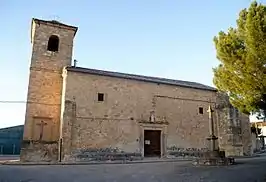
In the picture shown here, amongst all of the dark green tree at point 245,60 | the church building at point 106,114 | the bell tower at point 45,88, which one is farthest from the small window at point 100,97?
the dark green tree at point 245,60

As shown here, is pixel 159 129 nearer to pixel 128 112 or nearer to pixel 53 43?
pixel 128 112

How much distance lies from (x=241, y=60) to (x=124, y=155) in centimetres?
1114

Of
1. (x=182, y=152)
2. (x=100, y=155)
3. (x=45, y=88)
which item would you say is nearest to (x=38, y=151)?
(x=100, y=155)

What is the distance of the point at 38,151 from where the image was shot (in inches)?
637

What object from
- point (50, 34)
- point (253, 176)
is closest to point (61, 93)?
point (50, 34)

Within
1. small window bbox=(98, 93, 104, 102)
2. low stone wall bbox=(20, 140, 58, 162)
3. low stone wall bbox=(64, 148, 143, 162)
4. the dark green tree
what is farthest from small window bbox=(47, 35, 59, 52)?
the dark green tree

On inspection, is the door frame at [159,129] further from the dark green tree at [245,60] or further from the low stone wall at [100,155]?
the dark green tree at [245,60]

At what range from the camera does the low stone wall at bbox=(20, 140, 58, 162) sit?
626 inches

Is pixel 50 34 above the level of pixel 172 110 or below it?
above

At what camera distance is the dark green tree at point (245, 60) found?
8047 mm

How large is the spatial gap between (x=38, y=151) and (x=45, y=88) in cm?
479

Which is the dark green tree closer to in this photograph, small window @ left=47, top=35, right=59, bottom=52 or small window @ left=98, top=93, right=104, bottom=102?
small window @ left=98, top=93, right=104, bottom=102

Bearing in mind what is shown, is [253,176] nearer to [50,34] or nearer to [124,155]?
[124,155]

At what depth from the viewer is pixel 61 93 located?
1892 centimetres
